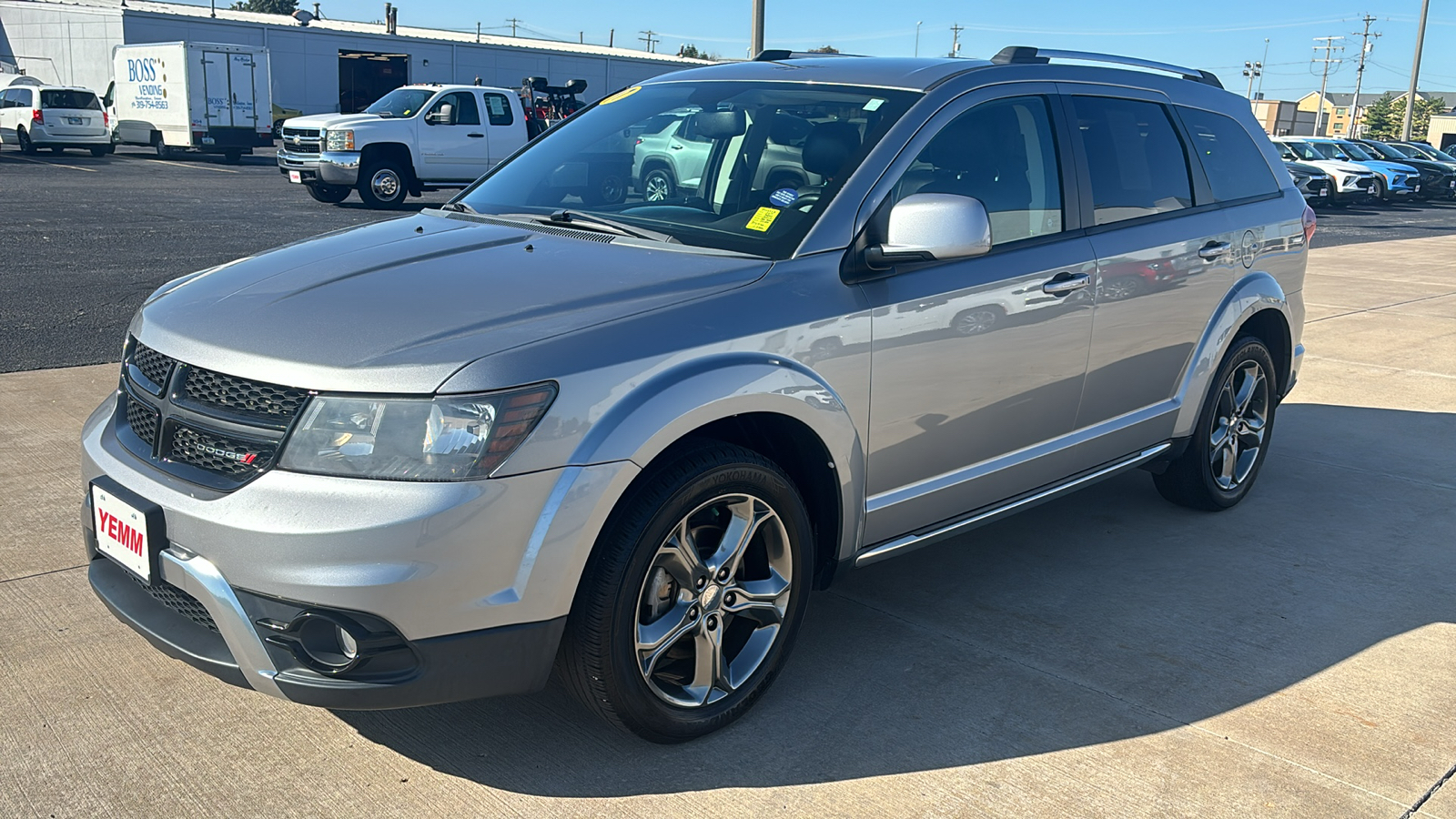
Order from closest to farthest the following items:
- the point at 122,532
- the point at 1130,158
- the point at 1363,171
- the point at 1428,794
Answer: the point at 122,532, the point at 1428,794, the point at 1130,158, the point at 1363,171

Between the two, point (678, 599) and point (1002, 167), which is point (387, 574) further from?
point (1002, 167)

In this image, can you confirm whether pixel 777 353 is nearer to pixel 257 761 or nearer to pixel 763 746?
pixel 763 746

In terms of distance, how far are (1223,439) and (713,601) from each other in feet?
9.69

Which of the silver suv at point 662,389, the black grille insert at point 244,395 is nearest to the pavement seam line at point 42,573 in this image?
the silver suv at point 662,389

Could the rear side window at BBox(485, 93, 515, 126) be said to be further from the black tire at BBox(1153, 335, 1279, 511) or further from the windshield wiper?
the windshield wiper

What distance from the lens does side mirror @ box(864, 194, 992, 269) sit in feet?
10.9

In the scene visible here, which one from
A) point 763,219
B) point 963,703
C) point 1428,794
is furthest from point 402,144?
point 1428,794

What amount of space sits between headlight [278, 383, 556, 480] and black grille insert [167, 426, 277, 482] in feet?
0.31

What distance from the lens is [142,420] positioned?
3061mm

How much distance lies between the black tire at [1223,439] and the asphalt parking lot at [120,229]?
586cm

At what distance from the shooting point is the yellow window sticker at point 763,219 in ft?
11.3

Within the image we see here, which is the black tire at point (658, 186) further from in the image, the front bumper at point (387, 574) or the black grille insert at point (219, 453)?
the black grille insert at point (219, 453)

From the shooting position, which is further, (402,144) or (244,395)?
(402,144)

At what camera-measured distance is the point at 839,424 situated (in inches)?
130
